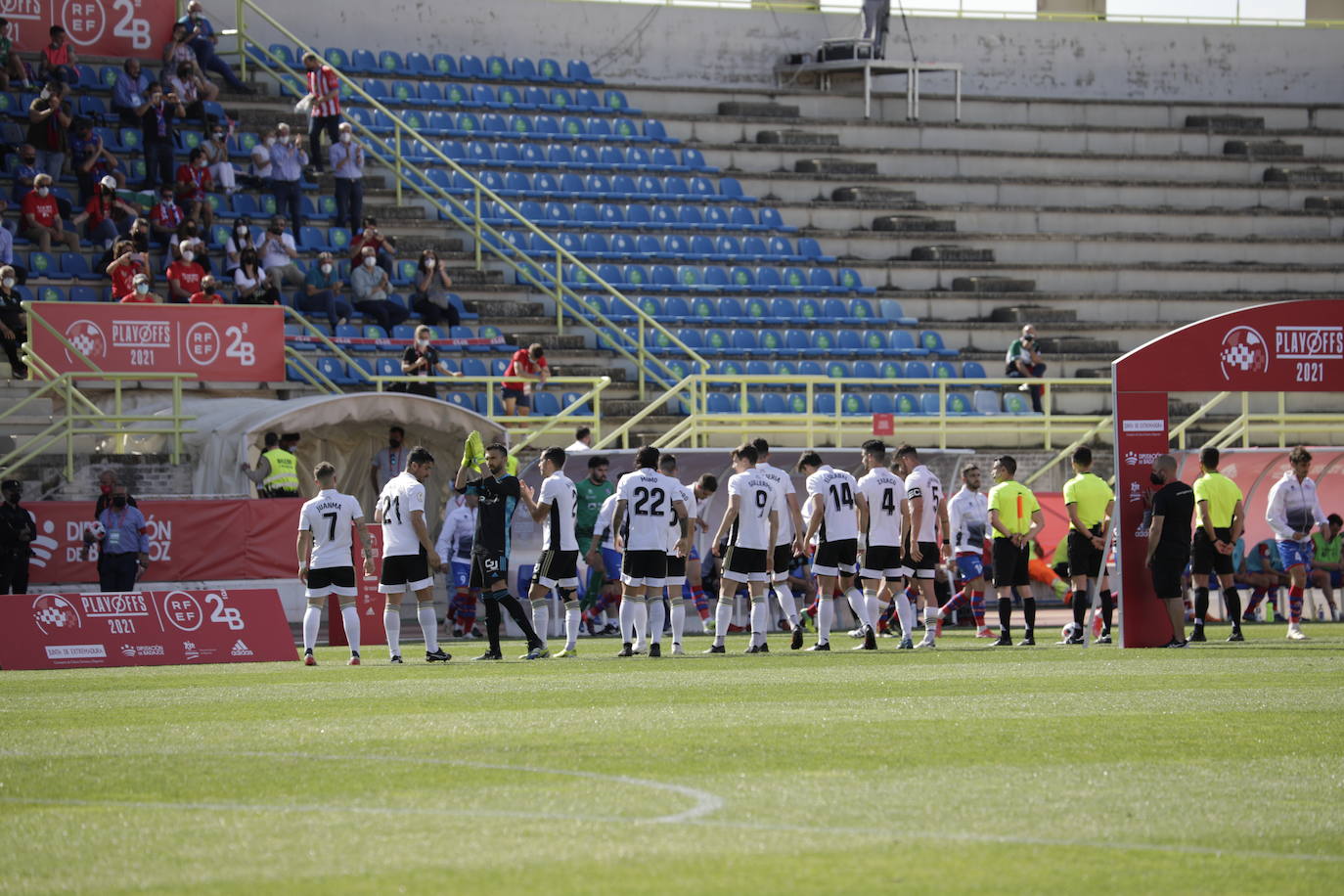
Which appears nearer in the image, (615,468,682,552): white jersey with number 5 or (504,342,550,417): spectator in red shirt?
(615,468,682,552): white jersey with number 5

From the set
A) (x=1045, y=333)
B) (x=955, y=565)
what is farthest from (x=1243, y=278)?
(x=955, y=565)

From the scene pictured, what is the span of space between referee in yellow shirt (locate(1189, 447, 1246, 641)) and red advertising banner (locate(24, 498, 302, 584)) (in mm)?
10710

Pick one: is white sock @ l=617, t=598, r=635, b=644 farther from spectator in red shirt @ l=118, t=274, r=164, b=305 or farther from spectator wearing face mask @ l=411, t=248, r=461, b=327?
spectator wearing face mask @ l=411, t=248, r=461, b=327

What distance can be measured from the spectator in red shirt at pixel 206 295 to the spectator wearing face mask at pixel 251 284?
1.68 feet

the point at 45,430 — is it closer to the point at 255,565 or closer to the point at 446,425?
the point at 255,565

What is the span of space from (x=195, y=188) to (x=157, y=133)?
105 centimetres

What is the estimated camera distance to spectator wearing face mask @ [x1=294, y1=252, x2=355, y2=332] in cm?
2978

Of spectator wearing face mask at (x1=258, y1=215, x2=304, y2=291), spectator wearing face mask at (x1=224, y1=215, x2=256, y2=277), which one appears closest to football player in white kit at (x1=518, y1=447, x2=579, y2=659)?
spectator wearing face mask at (x1=224, y1=215, x2=256, y2=277)

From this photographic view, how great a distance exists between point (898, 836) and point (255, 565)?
17285 mm

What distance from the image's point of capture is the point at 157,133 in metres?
30.1

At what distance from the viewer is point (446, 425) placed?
25875 mm

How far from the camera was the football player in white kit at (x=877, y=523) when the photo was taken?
1922cm

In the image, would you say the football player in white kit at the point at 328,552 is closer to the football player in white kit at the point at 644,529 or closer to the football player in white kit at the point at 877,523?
the football player in white kit at the point at 644,529

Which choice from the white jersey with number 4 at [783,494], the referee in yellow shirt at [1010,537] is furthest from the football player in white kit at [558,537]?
the referee in yellow shirt at [1010,537]
